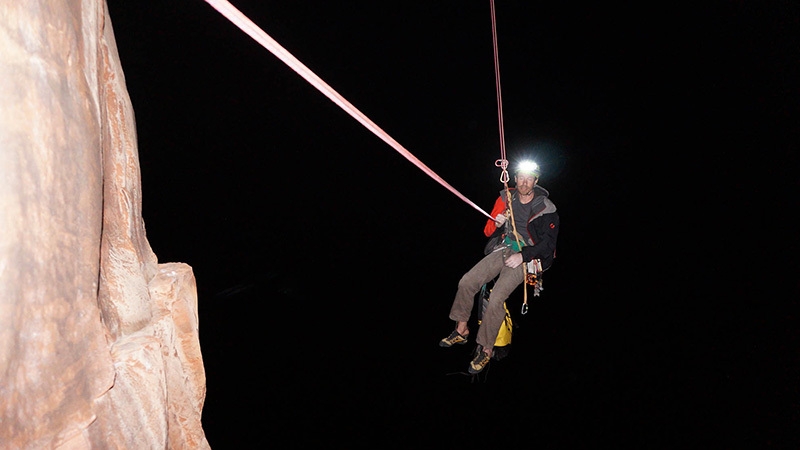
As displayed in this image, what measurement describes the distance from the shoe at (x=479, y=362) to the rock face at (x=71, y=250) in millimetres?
2364

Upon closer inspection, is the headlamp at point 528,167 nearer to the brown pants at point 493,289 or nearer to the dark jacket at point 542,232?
the dark jacket at point 542,232

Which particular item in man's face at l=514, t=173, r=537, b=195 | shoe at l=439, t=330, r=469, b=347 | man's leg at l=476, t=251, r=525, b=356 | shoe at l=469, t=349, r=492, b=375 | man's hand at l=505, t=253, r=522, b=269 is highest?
man's face at l=514, t=173, r=537, b=195

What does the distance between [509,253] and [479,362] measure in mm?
938

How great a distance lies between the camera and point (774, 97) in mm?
8820

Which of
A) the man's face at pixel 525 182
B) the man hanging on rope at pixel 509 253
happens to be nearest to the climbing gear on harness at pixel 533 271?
the man hanging on rope at pixel 509 253

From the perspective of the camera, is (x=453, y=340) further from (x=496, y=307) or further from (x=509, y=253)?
(x=509, y=253)

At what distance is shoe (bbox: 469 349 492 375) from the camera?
3234mm

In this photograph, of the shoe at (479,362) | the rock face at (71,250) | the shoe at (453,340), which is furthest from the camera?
the shoe at (453,340)

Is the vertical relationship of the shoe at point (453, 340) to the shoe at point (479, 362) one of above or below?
above

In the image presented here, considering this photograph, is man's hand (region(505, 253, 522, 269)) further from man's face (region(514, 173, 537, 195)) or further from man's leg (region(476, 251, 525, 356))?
man's face (region(514, 173, 537, 195))

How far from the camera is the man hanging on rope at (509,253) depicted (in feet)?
10.7

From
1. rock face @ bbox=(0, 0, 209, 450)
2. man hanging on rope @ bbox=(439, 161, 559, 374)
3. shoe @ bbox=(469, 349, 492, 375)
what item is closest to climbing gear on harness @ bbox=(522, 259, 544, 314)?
man hanging on rope @ bbox=(439, 161, 559, 374)

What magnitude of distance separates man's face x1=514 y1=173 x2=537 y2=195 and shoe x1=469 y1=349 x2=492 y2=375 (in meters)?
1.40

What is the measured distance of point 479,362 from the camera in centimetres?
327
